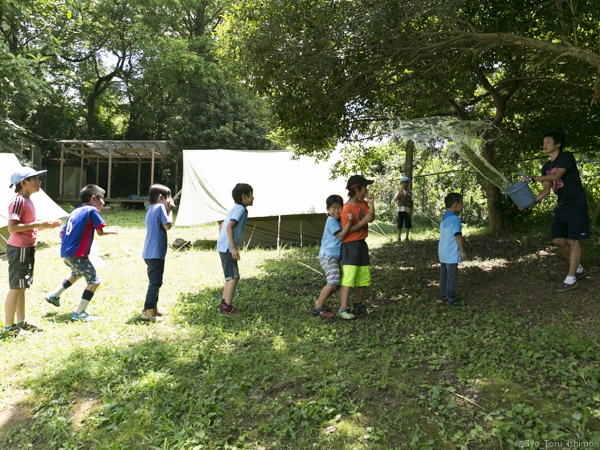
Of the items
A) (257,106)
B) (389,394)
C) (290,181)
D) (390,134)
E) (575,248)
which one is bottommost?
(389,394)

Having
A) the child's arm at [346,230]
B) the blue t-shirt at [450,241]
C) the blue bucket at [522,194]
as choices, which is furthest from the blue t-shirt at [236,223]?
the blue bucket at [522,194]

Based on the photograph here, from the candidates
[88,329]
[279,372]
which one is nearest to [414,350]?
[279,372]

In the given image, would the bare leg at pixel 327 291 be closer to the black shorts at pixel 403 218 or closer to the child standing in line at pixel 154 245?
the child standing in line at pixel 154 245

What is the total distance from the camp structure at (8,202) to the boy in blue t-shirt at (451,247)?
7.47 metres

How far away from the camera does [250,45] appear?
5.81 metres

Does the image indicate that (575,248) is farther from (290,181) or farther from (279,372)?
(290,181)

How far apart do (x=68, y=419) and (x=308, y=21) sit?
489 centimetres

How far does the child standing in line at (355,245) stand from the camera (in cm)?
504

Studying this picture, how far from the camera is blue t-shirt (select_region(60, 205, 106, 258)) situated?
16.7 ft

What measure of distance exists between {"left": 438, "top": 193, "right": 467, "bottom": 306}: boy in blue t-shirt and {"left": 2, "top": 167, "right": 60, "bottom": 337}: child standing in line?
414 cm

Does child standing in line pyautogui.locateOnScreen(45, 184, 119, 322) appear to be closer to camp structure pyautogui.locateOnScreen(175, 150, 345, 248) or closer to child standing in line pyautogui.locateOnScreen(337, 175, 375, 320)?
child standing in line pyautogui.locateOnScreen(337, 175, 375, 320)

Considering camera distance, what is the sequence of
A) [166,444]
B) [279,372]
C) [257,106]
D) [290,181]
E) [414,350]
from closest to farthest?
[166,444] → [279,372] → [414,350] → [290,181] → [257,106]

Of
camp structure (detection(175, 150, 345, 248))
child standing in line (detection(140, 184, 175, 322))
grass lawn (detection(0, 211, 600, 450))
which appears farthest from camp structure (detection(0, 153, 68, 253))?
child standing in line (detection(140, 184, 175, 322))

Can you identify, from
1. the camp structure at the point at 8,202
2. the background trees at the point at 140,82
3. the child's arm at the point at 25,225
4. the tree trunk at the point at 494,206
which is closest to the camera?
the child's arm at the point at 25,225
